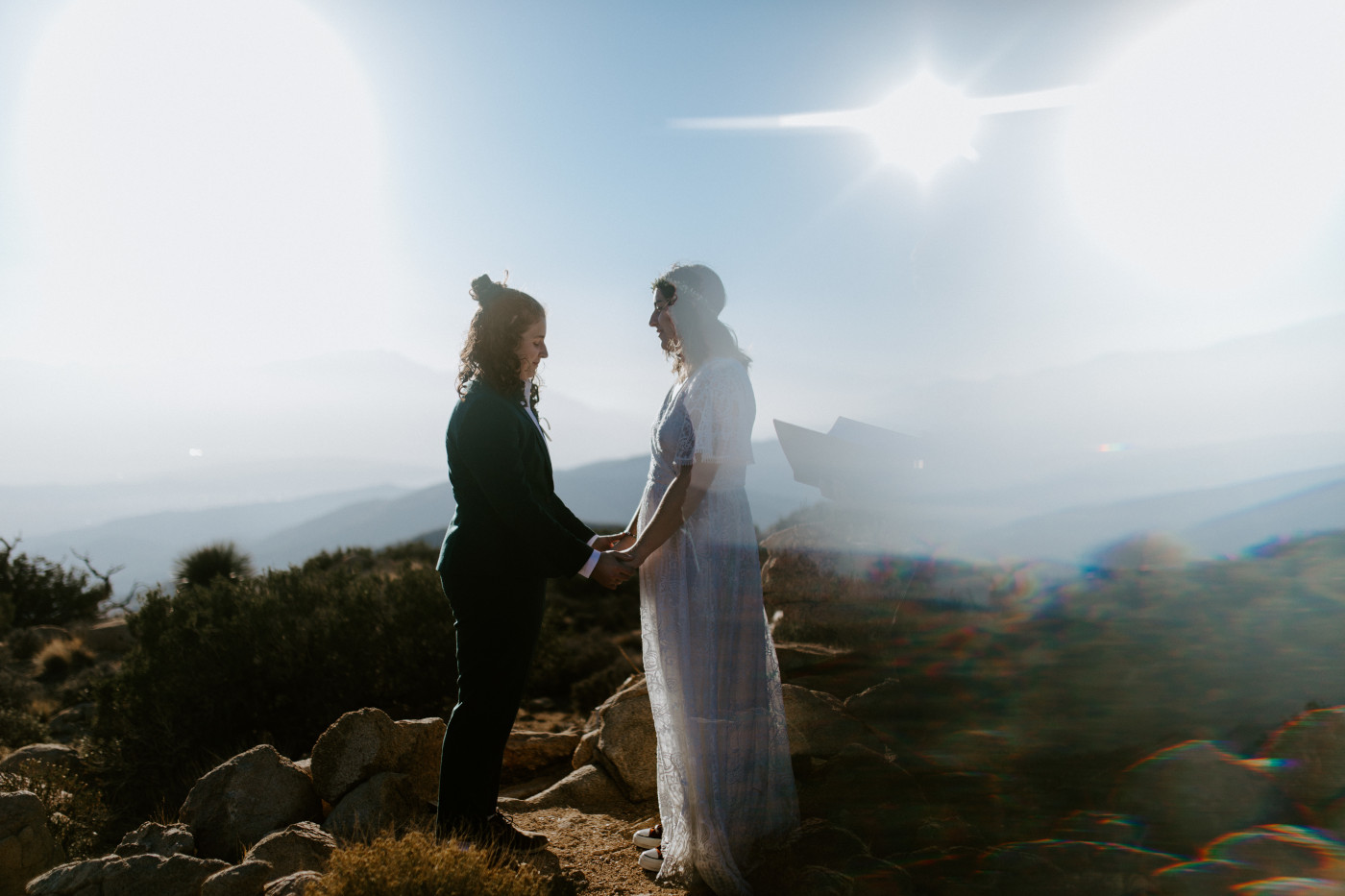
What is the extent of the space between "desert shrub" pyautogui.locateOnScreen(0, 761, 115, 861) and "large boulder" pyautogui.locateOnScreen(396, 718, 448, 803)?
2732mm

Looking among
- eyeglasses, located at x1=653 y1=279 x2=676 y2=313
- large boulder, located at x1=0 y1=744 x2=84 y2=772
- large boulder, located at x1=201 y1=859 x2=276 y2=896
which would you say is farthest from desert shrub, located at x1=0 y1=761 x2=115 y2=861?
eyeglasses, located at x1=653 y1=279 x2=676 y2=313

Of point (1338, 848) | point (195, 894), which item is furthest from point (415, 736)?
point (1338, 848)

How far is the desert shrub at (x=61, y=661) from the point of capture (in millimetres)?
11875

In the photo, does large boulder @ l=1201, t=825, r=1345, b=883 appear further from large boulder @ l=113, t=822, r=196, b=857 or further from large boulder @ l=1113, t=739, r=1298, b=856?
large boulder @ l=113, t=822, r=196, b=857

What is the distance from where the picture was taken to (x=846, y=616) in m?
4.60

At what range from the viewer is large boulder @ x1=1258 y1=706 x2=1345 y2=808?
260 centimetres

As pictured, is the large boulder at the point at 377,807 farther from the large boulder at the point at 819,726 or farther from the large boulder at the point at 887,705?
the large boulder at the point at 887,705

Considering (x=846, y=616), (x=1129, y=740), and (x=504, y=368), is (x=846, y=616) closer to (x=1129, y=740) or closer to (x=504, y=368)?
(x=1129, y=740)

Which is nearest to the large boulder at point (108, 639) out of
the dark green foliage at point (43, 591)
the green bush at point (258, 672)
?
the dark green foliage at point (43, 591)

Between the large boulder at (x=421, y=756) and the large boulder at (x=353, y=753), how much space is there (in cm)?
3

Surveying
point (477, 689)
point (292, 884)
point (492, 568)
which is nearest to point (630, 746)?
point (477, 689)

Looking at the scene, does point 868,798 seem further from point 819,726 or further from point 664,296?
point 664,296

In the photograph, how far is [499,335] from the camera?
346 centimetres

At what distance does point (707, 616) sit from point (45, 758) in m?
6.77
